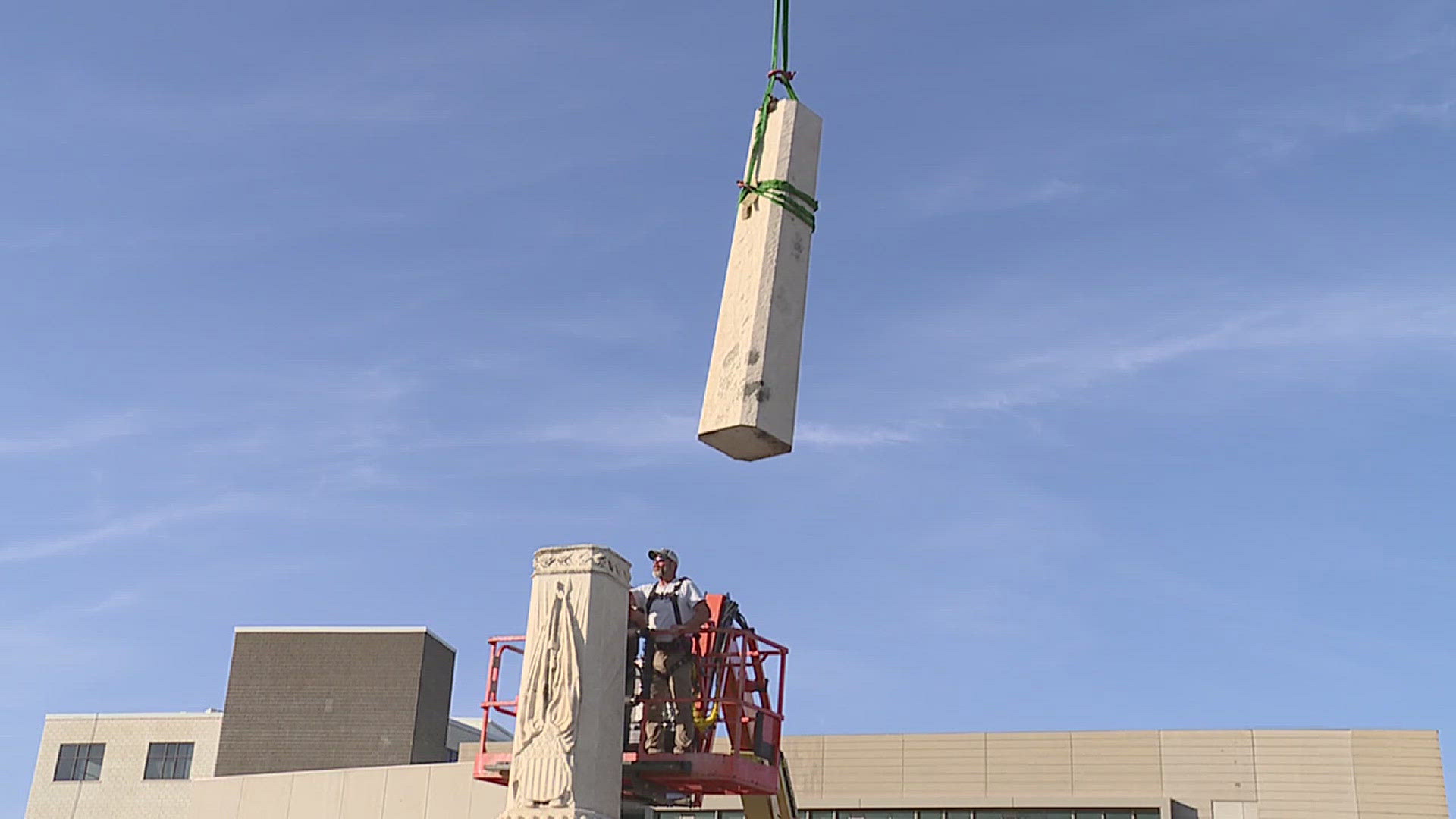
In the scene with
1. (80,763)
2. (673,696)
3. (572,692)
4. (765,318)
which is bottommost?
(572,692)

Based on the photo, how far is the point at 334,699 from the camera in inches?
1870

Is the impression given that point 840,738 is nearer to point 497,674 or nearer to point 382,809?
point 382,809

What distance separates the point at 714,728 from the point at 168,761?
145ft

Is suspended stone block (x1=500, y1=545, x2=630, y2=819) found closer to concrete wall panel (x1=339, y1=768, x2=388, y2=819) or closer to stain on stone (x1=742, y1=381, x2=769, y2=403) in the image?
stain on stone (x1=742, y1=381, x2=769, y2=403)

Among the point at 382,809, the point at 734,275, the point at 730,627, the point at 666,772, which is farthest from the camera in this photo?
the point at 382,809

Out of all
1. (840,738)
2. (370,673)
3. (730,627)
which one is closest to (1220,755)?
(840,738)

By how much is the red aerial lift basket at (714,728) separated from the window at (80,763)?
4476cm

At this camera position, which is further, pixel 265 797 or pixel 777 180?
pixel 265 797

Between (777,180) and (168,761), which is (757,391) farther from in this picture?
(168,761)

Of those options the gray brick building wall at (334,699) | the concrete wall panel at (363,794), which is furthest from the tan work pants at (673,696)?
the gray brick building wall at (334,699)

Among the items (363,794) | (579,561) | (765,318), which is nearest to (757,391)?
(765,318)

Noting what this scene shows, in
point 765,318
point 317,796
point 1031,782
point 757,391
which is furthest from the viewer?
point 1031,782

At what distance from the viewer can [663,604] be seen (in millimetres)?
11773

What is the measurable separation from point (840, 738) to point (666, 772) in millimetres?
16416
